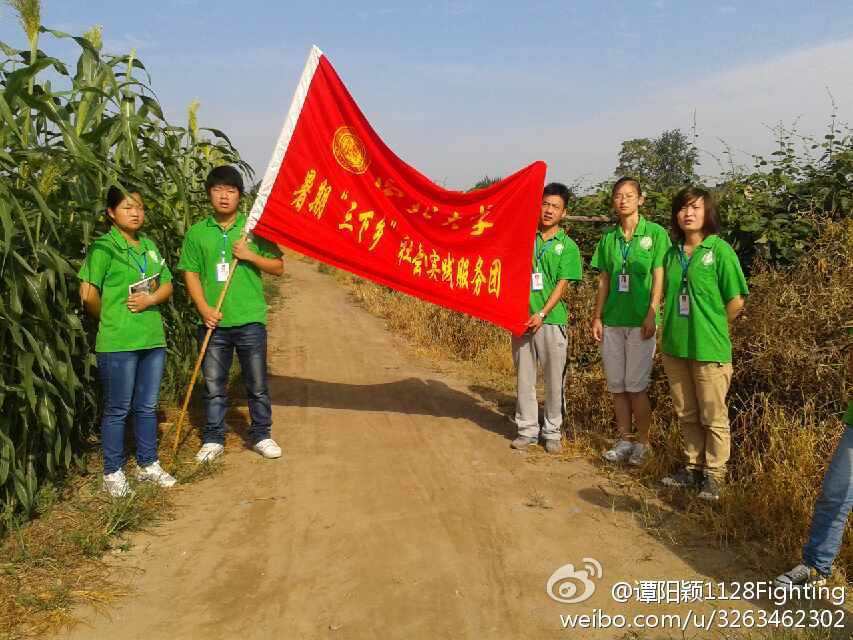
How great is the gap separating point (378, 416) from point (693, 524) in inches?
120

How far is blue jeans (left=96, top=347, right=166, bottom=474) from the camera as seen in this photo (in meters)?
4.01

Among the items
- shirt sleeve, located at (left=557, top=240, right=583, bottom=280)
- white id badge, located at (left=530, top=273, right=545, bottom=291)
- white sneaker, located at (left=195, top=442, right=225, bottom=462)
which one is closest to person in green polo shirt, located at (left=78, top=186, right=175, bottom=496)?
white sneaker, located at (left=195, top=442, right=225, bottom=462)

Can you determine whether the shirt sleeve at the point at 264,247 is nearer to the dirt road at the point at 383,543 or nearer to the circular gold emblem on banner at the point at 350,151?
the circular gold emblem on banner at the point at 350,151

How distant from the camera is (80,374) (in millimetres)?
4281

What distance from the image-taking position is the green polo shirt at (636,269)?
15.1 ft

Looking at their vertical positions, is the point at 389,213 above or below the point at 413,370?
above

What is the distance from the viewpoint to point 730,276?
12.9 ft

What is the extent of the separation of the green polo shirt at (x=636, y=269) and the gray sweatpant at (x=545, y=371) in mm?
483

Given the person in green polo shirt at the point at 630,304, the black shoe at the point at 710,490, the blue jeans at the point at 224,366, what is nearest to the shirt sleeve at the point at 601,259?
the person in green polo shirt at the point at 630,304

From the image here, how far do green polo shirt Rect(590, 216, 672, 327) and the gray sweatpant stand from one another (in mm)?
483

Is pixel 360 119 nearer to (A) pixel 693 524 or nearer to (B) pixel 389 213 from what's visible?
(B) pixel 389 213

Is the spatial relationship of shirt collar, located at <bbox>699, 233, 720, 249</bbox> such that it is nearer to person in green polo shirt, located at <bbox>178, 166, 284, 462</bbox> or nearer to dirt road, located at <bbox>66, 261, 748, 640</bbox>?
dirt road, located at <bbox>66, 261, 748, 640</bbox>

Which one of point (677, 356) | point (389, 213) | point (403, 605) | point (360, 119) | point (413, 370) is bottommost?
point (403, 605)

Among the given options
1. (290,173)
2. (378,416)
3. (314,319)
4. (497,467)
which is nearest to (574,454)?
(497,467)
